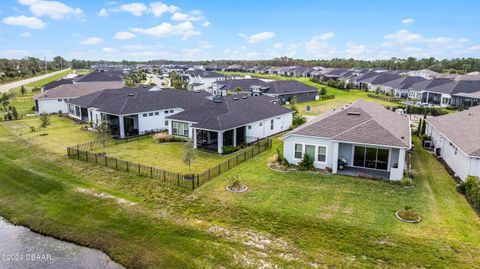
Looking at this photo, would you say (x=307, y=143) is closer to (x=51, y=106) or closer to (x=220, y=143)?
(x=220, y=143)

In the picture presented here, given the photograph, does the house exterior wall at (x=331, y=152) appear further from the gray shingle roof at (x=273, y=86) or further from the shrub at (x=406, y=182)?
the gray shingle roof at (x=273, y=86)

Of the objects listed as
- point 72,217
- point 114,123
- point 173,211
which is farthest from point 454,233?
point 114,123

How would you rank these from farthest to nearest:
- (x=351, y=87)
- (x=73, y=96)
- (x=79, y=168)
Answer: (x=351, y=87)
(x=73, y=96)
(x=79, y=168)

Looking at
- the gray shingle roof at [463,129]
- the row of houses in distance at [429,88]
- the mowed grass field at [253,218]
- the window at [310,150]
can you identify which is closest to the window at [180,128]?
the mowed grass field at [253,218]

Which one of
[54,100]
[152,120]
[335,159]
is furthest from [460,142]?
[54,100]

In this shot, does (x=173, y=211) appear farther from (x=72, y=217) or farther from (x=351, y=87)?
(x=351, y=87)

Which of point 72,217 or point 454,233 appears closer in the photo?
point 454,233

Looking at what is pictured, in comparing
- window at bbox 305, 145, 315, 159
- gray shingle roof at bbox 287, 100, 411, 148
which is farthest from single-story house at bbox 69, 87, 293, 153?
gray shingle roof at bbox 287, 100, 411, 148
